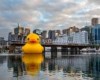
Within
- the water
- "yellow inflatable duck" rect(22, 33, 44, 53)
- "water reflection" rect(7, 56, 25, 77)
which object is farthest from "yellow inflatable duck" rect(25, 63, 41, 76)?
"yellow inflatable duck" rect(22, 33, 44, 53)

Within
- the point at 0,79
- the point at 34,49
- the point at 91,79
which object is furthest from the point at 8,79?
the point at 34,49

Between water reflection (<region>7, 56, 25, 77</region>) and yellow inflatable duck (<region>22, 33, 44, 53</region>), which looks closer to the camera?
water reflection (<region>7, 56, 25, 77</region>)

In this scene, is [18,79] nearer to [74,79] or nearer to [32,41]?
[74,79]

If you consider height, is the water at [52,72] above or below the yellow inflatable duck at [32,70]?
below

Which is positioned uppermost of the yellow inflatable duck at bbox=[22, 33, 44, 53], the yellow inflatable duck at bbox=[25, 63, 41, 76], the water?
the yellow inflatable duck at bbox=[22, 33, 44, 53]

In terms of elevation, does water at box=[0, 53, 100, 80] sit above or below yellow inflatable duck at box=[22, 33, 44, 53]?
below

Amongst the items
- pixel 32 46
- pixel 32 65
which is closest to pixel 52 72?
pixel 32 65

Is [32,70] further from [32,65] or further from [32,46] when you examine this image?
[32,46]

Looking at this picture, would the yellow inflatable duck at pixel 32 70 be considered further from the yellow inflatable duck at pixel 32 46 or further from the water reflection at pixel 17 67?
the yellow inflatable duck at pixel 32 46

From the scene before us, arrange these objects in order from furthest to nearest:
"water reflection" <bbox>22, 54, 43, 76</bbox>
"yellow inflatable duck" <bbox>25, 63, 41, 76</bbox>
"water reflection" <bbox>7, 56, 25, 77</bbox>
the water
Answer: "water reflection" <bbox>22, 54, 43, 76</bbox>, "water reflection" <bbox>7, 56, 25, 77</bbox>, "yellow inflatable duck" <bbox>25, 63, 41, 76</bbox>, the water

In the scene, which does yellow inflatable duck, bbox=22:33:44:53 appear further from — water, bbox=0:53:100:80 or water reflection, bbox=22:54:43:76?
water, bbox=0:53:100:80

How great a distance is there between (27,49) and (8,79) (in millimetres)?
101481

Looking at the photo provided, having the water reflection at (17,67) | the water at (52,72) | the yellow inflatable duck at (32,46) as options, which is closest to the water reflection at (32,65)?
the water at (52,72)

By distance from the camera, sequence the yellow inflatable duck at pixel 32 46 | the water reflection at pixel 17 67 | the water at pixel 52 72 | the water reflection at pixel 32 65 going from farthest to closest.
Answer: the yellow inflatable duck at pixel 32 46, the water reflection at pixel 32 65, the water reflection at pixel 17 67, the water at pixel 52 72
